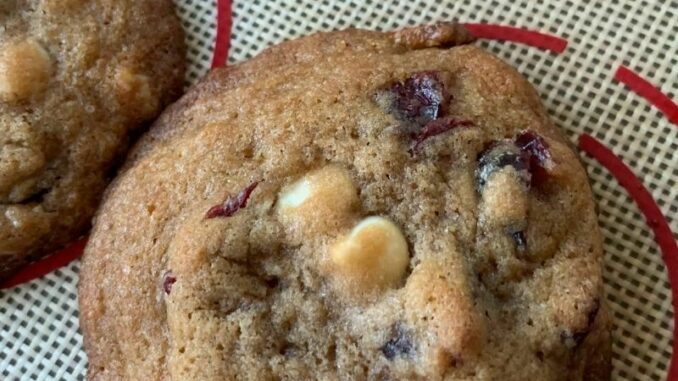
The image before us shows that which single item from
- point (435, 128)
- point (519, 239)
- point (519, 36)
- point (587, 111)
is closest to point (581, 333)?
point (519, 239)

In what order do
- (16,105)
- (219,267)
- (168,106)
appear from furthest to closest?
(168,106) → (16,105) → (219,267)

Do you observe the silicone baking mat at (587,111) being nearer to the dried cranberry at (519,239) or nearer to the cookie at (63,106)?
the cookie at (63,106)

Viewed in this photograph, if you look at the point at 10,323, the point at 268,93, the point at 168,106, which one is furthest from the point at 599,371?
the point at 10,323

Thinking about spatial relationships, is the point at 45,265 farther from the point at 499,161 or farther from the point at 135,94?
the point at 499,161

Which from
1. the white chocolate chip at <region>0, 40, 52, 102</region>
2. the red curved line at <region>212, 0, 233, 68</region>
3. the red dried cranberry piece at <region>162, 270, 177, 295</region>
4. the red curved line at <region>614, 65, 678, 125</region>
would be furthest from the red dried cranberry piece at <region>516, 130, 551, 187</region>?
the white chocolate chip at <region>0, 40, 52, 102</region>

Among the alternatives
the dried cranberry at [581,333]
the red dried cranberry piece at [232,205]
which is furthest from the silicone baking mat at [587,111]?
the red dried cranberry piece at [232,205]

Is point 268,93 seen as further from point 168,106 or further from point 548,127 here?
point 548,127

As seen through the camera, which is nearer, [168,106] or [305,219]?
[305,219]
